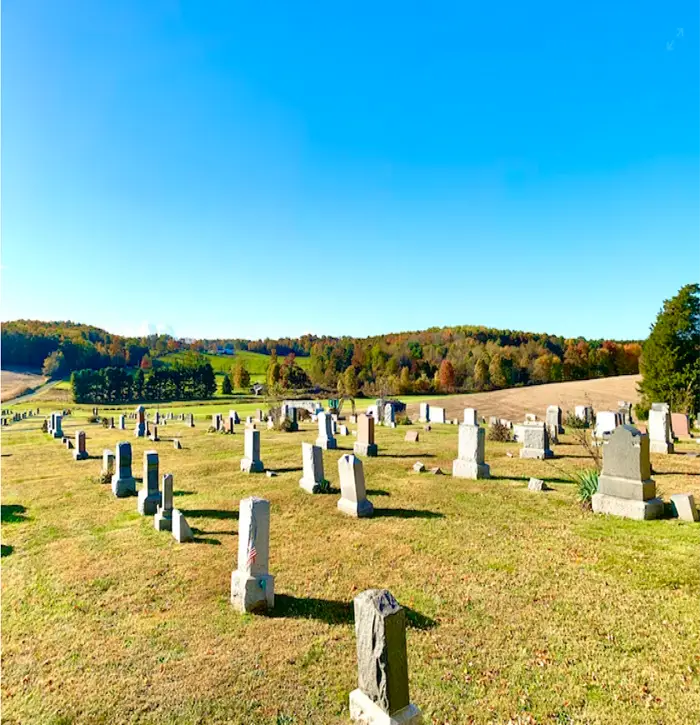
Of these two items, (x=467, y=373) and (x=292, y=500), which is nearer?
(x=292, y=500)

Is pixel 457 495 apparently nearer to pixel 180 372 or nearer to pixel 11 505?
pixel 11 505

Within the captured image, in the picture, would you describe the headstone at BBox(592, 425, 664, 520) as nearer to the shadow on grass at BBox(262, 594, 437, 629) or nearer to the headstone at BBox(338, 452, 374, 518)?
the headstone at BBox(338, 452, 374, 518)

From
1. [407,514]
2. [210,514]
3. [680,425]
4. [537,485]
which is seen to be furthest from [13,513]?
[680,425]

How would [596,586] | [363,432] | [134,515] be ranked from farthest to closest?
1. [363,432]
2. [134,515]
3. [596,586]

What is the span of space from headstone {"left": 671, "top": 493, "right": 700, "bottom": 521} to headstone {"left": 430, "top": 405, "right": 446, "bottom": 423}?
2460cm

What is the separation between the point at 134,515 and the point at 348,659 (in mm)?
8035

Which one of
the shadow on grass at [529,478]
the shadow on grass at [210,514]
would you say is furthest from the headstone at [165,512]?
the shadow on grass at [529,478]

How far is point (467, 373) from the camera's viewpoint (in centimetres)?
7294

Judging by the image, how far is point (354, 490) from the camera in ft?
33.6

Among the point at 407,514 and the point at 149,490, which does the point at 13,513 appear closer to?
the point at 149,490

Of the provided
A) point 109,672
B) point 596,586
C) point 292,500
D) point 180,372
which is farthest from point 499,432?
point 180,372

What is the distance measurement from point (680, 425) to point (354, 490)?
16.6 metres

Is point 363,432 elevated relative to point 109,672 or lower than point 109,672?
elevated

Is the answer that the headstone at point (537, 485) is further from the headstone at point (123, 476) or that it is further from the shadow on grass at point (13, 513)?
the shadow on grass at point (13, 513)
